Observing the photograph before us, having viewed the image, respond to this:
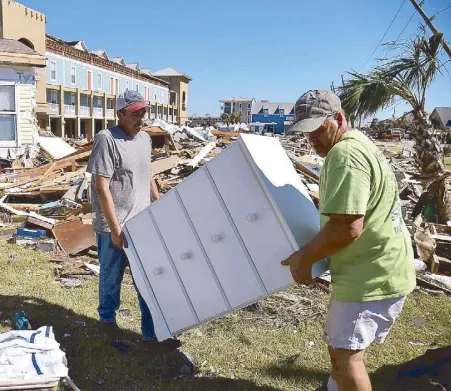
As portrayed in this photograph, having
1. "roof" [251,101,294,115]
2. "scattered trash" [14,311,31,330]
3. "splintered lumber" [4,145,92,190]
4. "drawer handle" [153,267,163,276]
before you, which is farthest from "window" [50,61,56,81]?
"roof" [251,101,294,115]

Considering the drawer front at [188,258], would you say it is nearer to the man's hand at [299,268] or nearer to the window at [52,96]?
the man's hand at [299,268]

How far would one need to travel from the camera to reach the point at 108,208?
10.3ft

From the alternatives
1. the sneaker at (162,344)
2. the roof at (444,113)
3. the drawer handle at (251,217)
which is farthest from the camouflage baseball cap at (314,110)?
the roof at (444,113)

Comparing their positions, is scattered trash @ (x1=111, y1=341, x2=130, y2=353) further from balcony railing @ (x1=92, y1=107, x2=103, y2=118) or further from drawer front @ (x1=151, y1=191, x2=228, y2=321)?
balcony railing @ (x1=92, y1=107, x2=103, y2=118)

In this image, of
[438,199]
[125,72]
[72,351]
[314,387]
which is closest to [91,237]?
[72,351]

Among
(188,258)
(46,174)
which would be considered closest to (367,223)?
(188,258)

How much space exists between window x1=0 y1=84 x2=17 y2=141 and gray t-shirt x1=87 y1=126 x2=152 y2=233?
1074 cm

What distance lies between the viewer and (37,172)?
10.9 metres

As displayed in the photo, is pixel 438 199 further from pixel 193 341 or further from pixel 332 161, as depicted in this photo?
pixel 332 161

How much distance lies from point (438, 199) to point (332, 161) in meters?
6.72

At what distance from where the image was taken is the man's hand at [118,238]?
3.21 m

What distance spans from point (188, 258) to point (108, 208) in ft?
2.42

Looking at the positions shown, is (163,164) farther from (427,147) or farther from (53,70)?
(53,70)

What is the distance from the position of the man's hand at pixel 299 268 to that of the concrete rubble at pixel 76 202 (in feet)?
2.96
